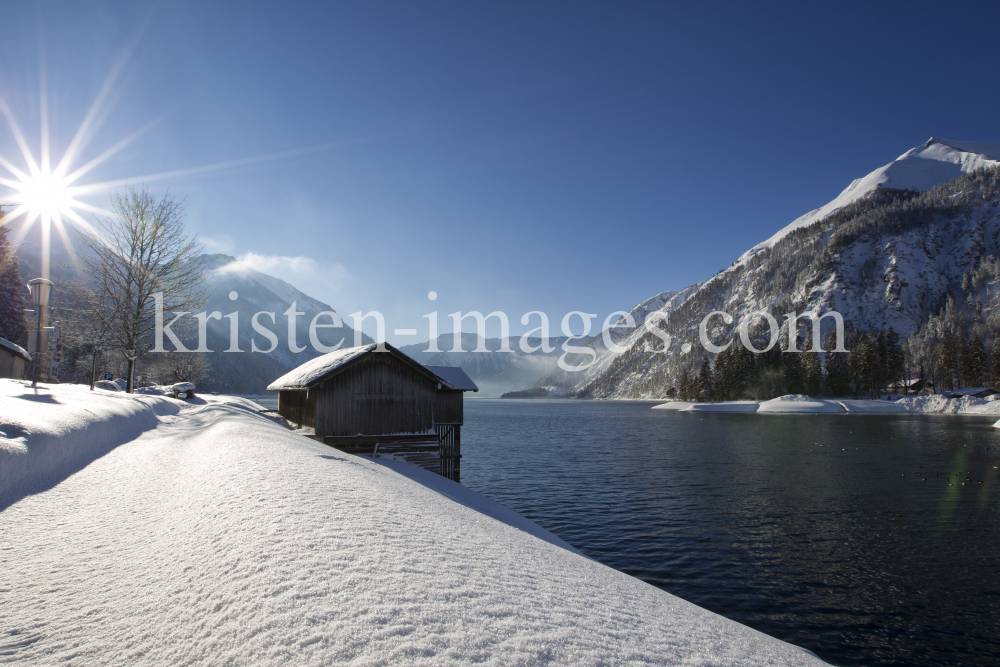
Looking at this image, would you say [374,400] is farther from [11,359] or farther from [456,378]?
[11,359]

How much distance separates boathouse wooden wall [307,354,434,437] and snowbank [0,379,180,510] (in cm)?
857

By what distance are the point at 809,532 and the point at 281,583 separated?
19053 mm

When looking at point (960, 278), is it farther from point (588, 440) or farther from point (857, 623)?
point (857, 623)

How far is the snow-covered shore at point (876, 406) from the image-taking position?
79875mm

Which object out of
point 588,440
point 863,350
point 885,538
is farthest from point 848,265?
point 885,538

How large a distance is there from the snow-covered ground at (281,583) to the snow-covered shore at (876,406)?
10616 centimetres

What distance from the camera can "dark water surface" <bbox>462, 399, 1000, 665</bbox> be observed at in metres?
10.3

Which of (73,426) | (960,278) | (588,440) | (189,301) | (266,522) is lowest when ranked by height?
(588,440)

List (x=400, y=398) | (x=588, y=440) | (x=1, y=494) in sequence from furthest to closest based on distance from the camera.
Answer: (x=588, y=440) → (x=400, y=398) → (x=1, y=494)

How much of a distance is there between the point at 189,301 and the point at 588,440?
1576 inches

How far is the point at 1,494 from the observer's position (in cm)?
621

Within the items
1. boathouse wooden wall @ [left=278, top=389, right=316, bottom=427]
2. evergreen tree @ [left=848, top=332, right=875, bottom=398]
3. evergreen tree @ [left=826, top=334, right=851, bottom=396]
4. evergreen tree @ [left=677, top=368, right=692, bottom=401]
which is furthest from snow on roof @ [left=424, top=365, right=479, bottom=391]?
evergreen tree @ [left=826, top=334, right=851, bottom=396]

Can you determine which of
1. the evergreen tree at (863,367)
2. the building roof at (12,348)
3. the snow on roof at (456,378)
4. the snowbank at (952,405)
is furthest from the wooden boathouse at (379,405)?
the evergreen tree at (863,367)

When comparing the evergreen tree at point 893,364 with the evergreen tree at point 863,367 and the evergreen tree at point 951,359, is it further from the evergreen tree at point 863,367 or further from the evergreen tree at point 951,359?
the evergreen tree at point 951,359
